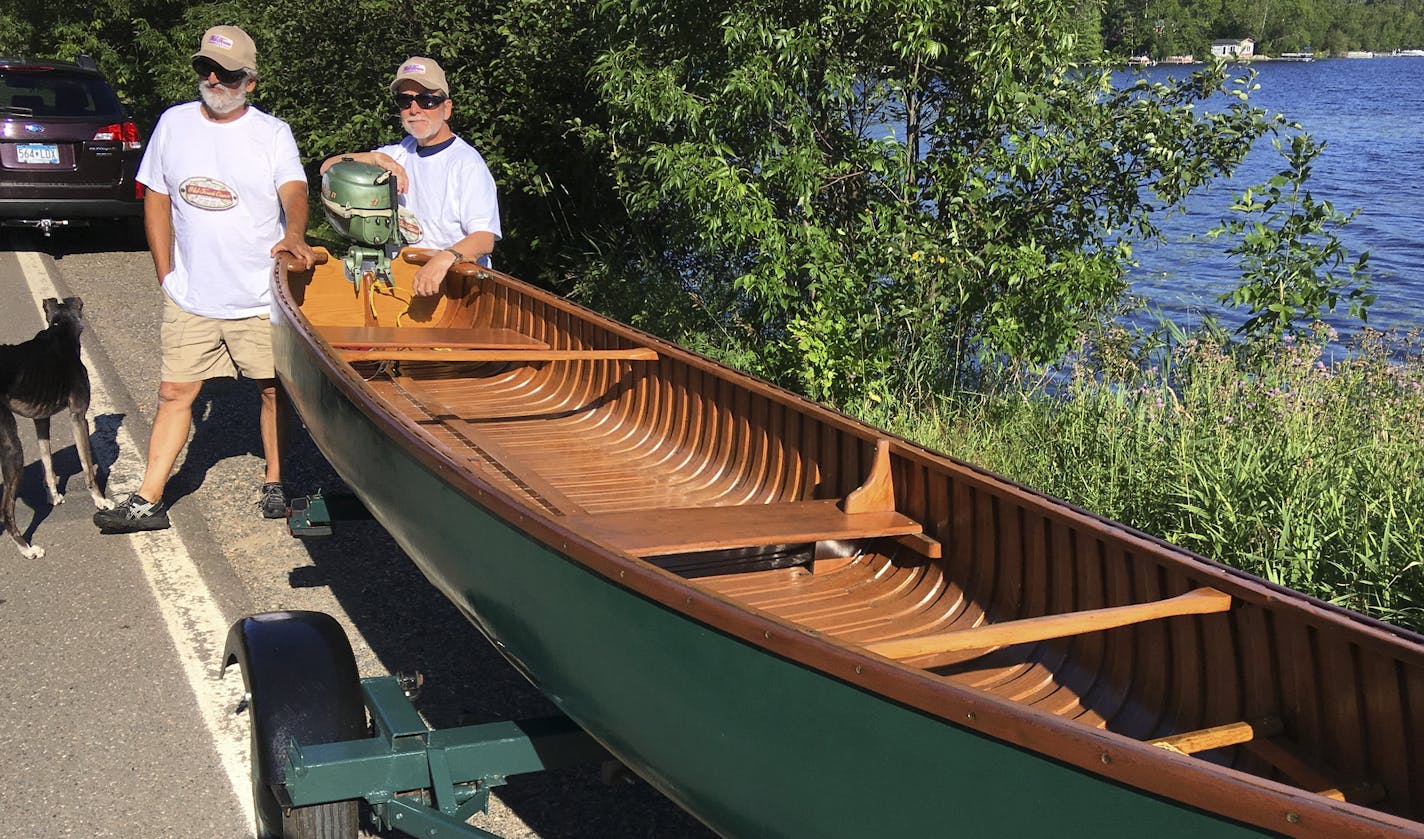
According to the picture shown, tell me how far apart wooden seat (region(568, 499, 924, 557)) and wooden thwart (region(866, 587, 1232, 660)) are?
32.4 inches

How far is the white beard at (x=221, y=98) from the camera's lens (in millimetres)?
5680

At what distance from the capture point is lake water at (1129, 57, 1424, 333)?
13.2m

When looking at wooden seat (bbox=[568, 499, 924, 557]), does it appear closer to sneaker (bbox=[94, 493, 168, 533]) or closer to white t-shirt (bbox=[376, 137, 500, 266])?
white t-shirt (bbox=[376, 137, 500, 266])

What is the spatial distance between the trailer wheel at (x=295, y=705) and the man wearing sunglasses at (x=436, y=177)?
9.49ft

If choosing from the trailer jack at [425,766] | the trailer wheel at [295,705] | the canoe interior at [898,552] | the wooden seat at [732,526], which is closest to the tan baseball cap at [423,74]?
the canoe interior at [898,552]

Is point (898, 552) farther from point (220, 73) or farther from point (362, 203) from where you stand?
point (220, 73)

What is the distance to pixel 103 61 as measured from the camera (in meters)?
19.0

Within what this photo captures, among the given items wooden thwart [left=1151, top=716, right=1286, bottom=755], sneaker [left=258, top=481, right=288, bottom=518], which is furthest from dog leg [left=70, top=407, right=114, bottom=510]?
wooden thwart [left=1151, top=716, right=1286, bottom=755]

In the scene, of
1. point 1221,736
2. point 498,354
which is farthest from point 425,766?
point 498,354

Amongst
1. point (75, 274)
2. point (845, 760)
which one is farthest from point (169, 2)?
point (845, 760)

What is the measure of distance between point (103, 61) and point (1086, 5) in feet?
54.0

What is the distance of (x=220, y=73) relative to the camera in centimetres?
562

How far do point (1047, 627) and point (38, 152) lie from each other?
1210 cm

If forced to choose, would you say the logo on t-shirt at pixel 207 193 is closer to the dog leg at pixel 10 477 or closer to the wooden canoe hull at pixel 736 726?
the dog leg at pixel 10 477
